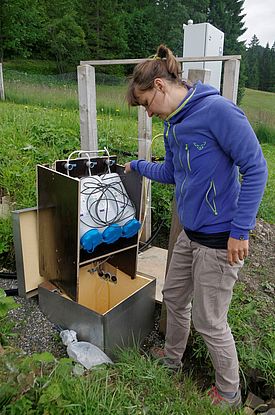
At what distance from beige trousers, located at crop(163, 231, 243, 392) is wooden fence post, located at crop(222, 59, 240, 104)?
2.94 feet

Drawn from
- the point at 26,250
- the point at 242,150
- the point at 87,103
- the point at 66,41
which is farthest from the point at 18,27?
the point at 242,150

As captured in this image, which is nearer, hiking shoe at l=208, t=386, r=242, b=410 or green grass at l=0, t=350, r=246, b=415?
green grass at l=0, t=350, r=246, b=415

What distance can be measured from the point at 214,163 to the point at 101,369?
109cm

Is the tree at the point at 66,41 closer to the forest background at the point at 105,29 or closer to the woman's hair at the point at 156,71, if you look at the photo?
Answer: the forest background at the point at 105,29

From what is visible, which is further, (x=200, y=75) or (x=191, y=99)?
(x=200, y=75)

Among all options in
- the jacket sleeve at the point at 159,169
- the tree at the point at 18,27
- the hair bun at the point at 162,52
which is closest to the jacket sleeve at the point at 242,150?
the hair bun at the point at 162,52

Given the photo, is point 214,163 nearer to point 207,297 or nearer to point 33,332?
point 207,297

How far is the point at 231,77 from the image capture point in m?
2.08

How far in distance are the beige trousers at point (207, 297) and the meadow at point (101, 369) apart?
207 mm

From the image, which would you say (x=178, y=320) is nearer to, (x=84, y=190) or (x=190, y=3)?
(x=84, y=190)

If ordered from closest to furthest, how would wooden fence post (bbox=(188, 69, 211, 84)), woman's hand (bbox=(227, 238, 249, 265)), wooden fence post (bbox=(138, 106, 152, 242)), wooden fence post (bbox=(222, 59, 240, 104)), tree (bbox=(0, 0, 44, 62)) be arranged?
woman's hand (bbox=(227, 238, 249, 265)) → wooden fence post (bbox=(188, 69, 211, 84)) → wooden fence post (bbox=(222, 59, 240, 104)) → wooden fence post (bbox=(138, 106, 152, 242)) → tree (bbox=(0, 0, 44, 62))

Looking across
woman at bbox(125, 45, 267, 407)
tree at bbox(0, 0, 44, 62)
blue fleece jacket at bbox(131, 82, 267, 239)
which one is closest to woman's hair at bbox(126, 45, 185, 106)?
woman at bbox(125, 45, 267, 407)

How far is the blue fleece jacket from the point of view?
4.68 ft

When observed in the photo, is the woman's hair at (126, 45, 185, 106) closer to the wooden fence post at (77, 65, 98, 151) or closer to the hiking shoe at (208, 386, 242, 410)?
the wooden fence post at (77, 65, 98, 151)
